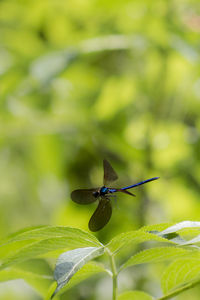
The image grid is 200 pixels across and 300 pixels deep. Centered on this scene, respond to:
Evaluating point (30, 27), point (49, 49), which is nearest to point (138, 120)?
point (49, 49)

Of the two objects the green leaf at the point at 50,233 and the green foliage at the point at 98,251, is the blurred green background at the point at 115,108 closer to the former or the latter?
the green foliage at the point at 98,251

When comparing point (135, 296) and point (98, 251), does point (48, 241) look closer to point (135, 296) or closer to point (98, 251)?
point (98, 251)

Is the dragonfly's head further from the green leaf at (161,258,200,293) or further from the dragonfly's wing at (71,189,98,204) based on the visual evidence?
the green leaf at (161,258,200,293)

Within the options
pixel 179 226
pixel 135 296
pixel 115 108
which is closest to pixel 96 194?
pixel 135 296

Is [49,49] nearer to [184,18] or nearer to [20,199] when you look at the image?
[184,18]

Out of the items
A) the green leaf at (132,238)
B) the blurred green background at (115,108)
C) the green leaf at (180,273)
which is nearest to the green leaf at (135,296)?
the green leaf at (180,273)

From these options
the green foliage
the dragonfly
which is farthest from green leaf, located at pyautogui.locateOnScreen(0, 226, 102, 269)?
the dragonfly
